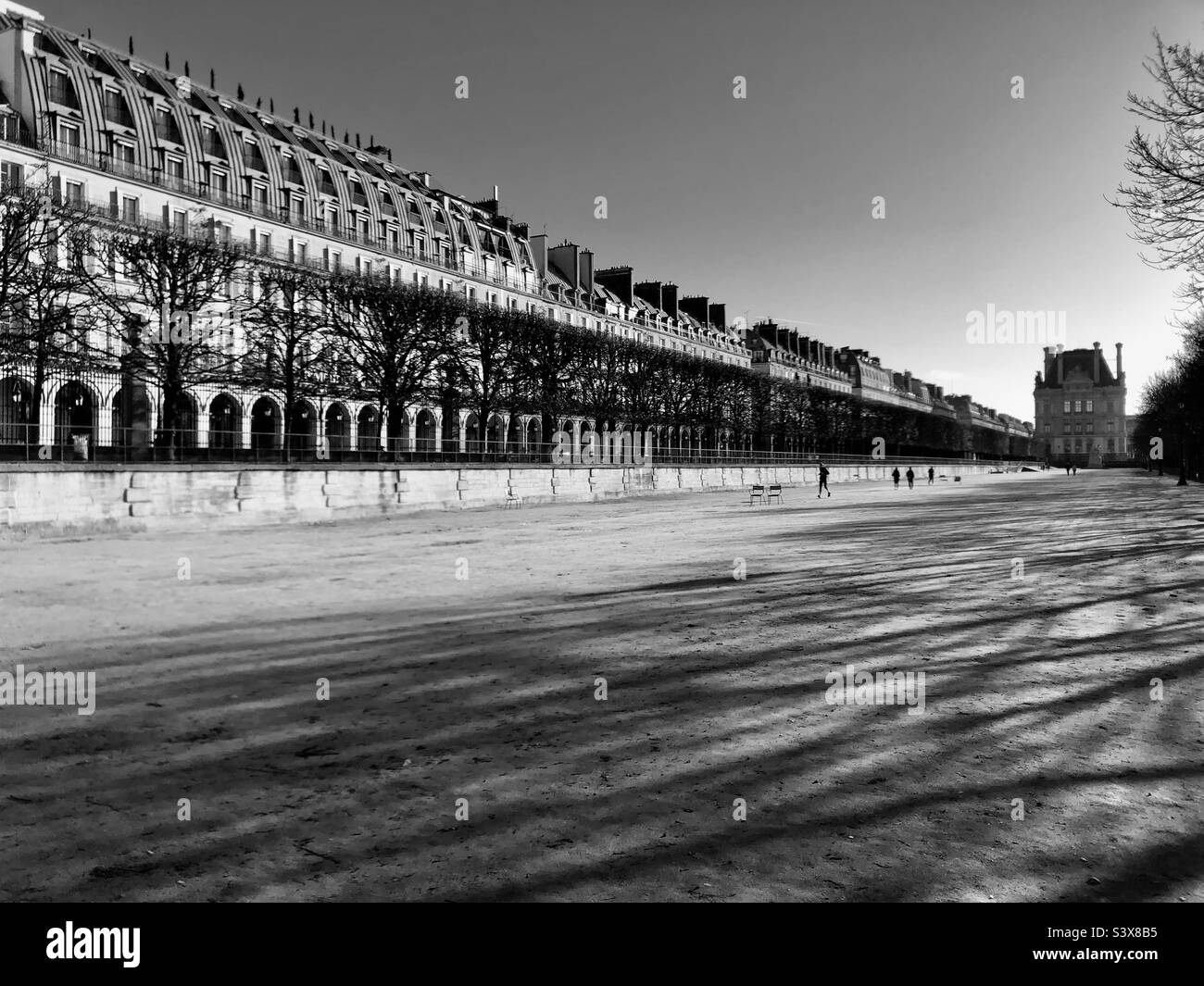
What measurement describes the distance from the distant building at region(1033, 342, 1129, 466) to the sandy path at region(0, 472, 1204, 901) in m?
164

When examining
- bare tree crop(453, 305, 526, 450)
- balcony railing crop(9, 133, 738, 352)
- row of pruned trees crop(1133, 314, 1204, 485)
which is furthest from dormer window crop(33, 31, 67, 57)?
row of pruned trees crop(1133, 314, 1204, 485)

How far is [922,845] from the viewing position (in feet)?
11.1

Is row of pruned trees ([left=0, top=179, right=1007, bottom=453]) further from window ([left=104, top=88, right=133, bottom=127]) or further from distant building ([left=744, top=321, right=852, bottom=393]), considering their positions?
distant building ([left=744, top=321, right=852, bottom=393])

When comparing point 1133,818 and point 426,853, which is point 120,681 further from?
point 1133,818

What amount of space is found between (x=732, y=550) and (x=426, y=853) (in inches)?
471

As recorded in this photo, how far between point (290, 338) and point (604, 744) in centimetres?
2766

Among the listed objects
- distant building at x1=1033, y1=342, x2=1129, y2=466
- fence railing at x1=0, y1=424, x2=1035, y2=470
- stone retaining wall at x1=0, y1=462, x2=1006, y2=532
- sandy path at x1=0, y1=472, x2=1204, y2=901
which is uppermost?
distant building at x1=1033, y1=342, x2=1129, y2=466

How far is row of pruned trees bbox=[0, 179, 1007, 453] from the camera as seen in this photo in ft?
72.7

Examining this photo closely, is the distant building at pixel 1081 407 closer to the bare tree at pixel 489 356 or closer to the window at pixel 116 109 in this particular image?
the bare tree at pixel 489 356

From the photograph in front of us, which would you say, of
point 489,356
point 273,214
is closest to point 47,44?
point 273,214

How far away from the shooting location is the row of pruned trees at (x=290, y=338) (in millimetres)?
22156

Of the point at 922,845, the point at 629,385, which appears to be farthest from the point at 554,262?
the point at 922,845

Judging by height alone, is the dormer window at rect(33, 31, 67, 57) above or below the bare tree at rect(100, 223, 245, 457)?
above

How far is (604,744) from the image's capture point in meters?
4.59
